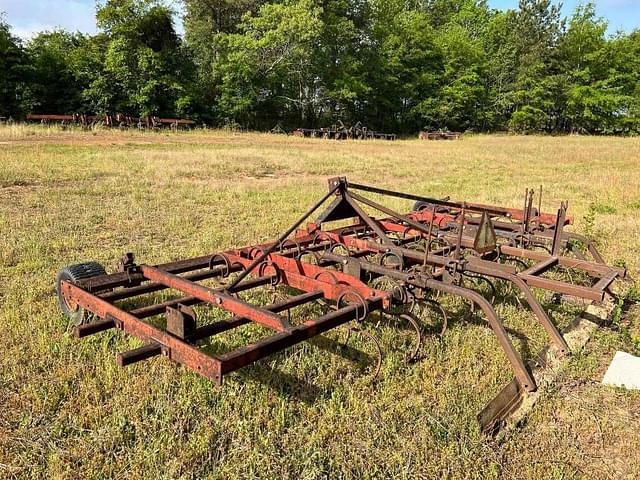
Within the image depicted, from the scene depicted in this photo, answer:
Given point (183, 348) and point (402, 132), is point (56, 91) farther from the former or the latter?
point (183, 348)

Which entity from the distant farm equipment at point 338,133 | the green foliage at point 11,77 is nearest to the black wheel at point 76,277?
the green foliage at point 11,77

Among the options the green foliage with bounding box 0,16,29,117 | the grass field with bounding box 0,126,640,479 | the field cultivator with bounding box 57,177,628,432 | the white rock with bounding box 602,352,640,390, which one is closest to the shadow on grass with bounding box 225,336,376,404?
the grass field with bounding box 0,126,640,479

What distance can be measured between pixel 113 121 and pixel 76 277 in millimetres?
30380

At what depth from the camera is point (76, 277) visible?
3996 mm

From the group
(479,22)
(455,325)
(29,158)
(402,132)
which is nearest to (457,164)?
(29,158)

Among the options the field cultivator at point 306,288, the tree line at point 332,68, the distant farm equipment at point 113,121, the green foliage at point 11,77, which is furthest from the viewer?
the tree line at point 332,68

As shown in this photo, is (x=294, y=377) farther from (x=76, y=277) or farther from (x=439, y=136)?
(x=439, y=136)

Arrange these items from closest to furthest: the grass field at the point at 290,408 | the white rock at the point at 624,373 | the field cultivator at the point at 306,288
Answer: the grass field at the point at 290,408
the field cultivator at the point at 306,288
the white rock at the point at 624,373

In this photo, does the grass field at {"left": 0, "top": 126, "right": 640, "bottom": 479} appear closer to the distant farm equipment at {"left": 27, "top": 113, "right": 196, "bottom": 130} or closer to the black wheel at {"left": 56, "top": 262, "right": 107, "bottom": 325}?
the black wheel at {"left": 56, "top": 262, "right": 107, "bottom": 325}

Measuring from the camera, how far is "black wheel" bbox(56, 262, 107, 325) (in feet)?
13.1

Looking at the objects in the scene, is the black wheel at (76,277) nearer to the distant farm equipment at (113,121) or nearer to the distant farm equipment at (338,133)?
the distant farm equipment at (113,121)

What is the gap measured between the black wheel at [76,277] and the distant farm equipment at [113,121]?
26.0 m

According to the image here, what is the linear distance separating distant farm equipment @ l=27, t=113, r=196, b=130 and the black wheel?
26.0m

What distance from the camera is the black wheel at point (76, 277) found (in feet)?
13.1
